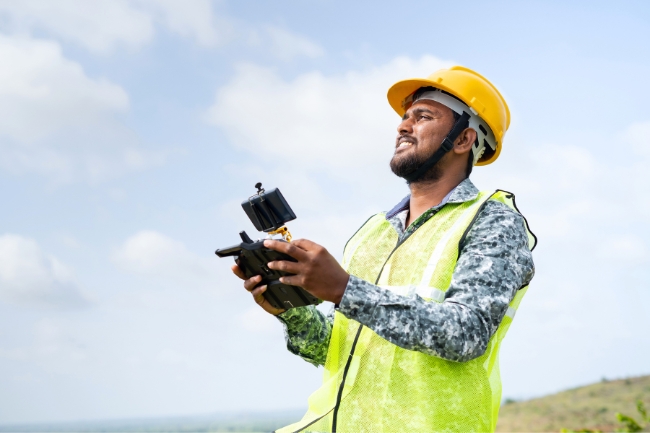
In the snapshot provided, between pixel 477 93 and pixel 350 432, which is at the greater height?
pixel 477 93

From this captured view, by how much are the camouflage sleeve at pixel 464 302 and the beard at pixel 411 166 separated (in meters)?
0.70

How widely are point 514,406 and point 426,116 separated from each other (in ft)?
62.9

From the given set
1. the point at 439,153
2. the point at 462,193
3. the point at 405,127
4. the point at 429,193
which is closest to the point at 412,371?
the point at 462,193

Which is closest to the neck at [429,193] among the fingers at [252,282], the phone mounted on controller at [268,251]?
the phone mounted on controller at [268,251]

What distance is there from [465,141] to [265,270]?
174cm

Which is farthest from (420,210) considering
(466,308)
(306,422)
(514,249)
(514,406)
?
(514,406)

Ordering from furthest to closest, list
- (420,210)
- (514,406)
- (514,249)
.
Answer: (514,406), (420,210), (514,249)

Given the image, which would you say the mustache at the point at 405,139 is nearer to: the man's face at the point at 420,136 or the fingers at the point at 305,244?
the man's face at the point at 420,136

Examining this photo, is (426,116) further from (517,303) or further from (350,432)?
(350,432)

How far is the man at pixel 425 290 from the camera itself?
2.87 metres

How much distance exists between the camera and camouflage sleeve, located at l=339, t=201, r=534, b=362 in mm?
2846

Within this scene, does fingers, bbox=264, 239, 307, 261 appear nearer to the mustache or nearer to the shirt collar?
the shirt collar

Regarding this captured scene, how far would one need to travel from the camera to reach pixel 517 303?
3.50 metres

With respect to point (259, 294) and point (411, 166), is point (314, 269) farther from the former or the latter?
point (411, 166)
